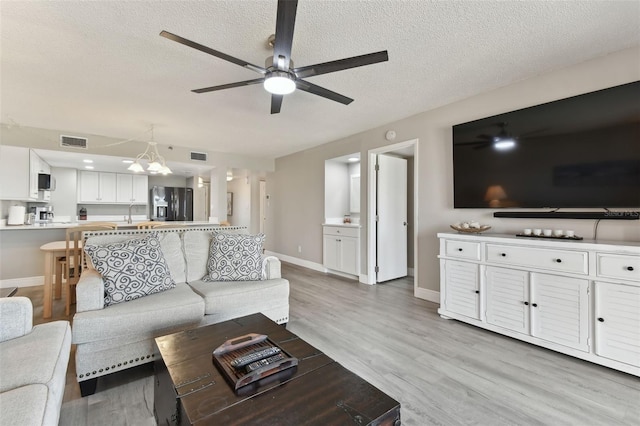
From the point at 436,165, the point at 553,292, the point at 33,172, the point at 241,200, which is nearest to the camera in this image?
the point at 553,292

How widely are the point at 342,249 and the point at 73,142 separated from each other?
474 centimetres

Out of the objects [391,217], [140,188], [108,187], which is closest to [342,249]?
[391,217]

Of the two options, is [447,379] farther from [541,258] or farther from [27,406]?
[27,406]

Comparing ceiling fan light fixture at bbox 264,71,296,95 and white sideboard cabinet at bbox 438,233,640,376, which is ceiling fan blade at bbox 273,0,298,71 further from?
white sideboard cabinet at bbox 438,233,640,376

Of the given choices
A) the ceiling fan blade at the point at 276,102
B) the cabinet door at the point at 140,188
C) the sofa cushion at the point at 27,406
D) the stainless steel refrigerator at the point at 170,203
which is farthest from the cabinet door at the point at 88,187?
the sofa cushion at the point at 27,406

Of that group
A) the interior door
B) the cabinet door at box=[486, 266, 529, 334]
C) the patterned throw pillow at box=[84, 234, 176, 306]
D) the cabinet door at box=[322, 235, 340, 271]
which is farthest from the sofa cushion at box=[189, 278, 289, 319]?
the cabinet door at box=[322, 235, 340, 271]

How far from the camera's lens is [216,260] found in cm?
273

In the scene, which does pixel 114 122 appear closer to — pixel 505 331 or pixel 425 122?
pixel 425 122

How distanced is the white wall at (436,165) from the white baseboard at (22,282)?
4193 mm

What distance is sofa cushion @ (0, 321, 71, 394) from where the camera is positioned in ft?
3.68

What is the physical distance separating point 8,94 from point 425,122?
4825 mm

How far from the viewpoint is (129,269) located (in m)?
2.12

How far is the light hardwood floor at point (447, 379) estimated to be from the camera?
5.21ft

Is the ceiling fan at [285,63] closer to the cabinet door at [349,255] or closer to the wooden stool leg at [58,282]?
the cabinet door at [349,255]
